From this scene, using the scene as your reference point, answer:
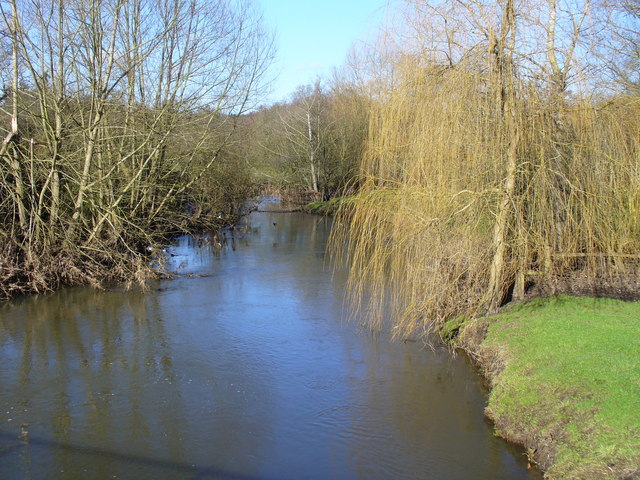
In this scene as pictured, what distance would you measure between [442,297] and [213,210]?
1521 centimetres

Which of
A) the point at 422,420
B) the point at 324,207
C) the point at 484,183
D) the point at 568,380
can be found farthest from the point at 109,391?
the point at 324,207

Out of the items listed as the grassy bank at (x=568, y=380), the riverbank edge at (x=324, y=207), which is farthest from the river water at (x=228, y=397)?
the riverbank edge at (x=324, y=207)

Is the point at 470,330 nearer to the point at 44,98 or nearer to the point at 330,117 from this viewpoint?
the point at 44,98

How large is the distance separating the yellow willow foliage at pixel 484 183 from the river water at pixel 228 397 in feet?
4.93

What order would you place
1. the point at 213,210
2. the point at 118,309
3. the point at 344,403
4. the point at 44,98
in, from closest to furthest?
the point at 344,403 → the point at 118,309 → the point at 44,98 → the point at 213,210

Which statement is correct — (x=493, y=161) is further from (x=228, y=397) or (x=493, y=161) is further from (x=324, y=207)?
(x=324, y=207)

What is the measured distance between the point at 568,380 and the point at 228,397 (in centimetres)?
363

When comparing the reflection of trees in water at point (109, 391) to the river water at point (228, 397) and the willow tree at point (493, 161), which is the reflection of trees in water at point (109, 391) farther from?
the willow tree at point (493, 161)

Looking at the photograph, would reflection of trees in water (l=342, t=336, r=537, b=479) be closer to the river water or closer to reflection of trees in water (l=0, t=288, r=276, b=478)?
the river water

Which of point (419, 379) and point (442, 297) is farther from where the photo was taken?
point (442, 297)

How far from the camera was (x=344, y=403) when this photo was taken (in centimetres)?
657

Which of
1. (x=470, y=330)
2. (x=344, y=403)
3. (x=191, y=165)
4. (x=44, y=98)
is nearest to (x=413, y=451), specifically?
(x=344, y=403)

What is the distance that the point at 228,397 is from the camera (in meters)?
6.69

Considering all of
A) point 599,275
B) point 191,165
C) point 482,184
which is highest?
point 191,165
